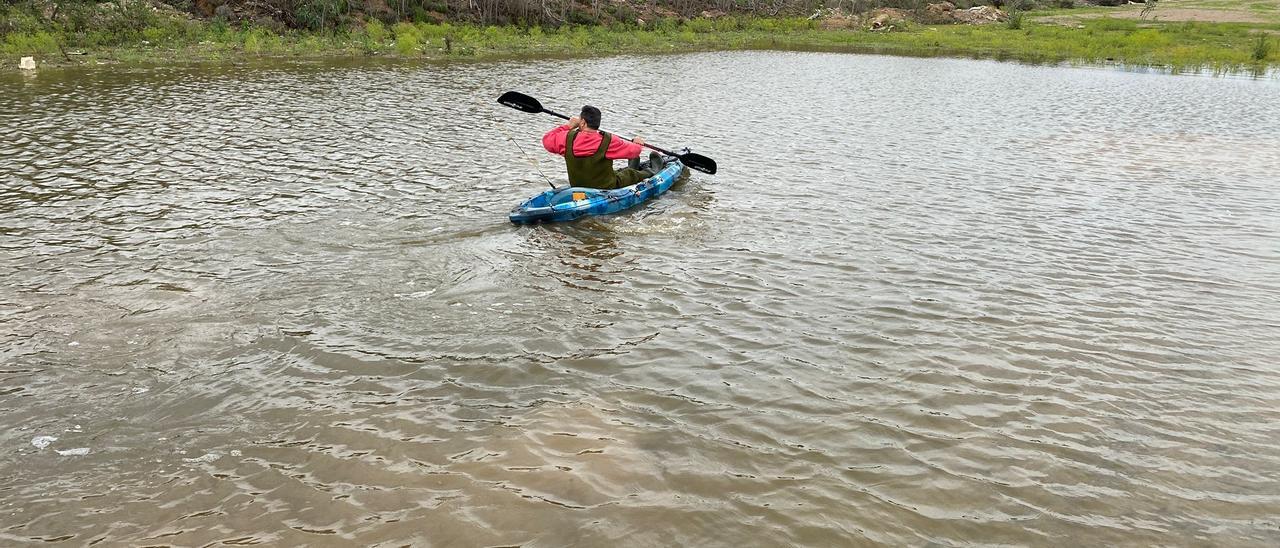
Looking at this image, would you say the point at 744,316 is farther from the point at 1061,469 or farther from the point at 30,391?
the point at 30,391

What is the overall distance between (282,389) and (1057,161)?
59.2 ft

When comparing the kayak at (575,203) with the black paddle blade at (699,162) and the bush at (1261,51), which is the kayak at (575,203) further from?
the bush at (1261,51)

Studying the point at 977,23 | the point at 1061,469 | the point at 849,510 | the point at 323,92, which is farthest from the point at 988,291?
the point at 977,23

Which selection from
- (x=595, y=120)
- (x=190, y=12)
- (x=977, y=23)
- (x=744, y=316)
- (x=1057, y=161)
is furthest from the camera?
(x=977, y=23)

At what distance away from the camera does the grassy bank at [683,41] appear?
33344 mm

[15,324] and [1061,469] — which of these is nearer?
[1061,469]

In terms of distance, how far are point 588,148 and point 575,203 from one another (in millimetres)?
1051

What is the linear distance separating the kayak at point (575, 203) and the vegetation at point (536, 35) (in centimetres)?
2615

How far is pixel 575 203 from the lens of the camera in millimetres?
12859

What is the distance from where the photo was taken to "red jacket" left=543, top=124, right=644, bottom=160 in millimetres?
13203

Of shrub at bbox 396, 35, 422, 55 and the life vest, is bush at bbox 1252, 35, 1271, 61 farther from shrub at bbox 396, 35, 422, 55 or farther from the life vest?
the life vest

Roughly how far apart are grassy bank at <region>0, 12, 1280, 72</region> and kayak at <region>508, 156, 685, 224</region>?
2567cm

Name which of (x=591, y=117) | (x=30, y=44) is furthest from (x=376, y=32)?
(x=591, y=117)

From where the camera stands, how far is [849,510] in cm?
566
